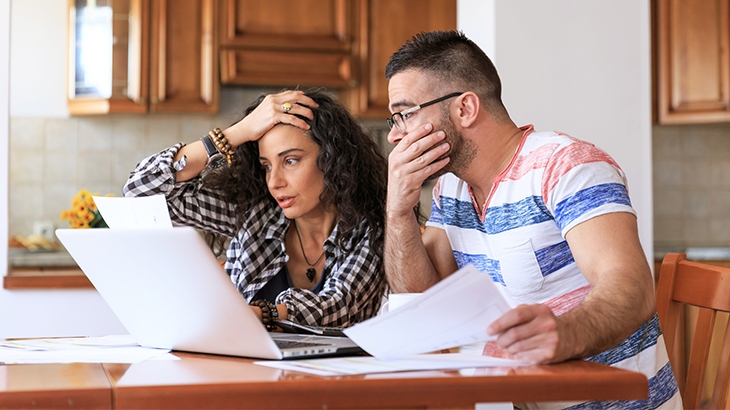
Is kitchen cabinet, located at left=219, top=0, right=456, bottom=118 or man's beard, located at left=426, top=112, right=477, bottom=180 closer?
man's beard, located at left=426, top=112, right=477, bottom=180

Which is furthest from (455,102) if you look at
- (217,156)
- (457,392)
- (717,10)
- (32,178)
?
(32,178)

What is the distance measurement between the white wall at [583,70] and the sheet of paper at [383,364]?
4.21ft

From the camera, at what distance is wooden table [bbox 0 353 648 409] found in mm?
769

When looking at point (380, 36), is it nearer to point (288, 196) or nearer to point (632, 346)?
point (288, 196)

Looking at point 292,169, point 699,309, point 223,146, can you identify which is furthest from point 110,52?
point 699,309

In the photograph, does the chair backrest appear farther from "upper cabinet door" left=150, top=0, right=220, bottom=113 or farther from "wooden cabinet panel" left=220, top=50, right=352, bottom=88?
"upper cabinet door" left=150, top=0, right=220, bottom=113

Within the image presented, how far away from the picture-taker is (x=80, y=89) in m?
3.93

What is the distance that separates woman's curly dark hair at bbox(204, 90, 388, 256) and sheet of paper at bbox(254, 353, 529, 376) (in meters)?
0.72

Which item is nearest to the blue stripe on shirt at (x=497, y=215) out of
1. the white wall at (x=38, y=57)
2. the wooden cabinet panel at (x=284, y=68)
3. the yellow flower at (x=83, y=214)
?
the yellow flower at (x=83, y=214)

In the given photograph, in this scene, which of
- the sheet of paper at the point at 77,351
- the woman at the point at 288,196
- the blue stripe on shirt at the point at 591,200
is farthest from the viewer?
the woman at the point at 288,196

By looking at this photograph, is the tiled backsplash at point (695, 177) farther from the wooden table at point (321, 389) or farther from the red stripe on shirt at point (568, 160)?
the wooden table at point (321, 389)

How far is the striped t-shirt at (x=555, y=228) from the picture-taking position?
46.8 inches

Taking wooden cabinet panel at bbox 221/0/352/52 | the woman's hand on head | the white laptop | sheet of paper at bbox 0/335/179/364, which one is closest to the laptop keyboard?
the white laptop

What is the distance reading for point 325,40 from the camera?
405 cm
